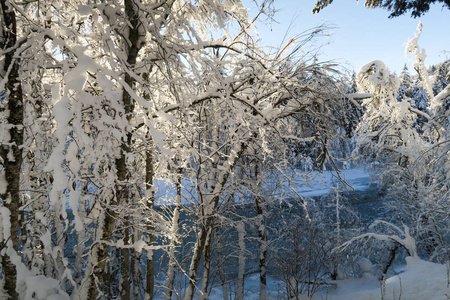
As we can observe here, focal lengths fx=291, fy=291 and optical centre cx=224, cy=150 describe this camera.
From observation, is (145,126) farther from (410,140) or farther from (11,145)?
(410,140)

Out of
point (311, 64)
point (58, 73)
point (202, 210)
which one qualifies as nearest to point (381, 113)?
point (311, 64)

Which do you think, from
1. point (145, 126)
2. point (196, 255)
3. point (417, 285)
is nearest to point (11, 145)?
point (145, 126)

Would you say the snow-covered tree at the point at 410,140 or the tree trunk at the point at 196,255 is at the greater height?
the snow-covered tree at the point at 410,140

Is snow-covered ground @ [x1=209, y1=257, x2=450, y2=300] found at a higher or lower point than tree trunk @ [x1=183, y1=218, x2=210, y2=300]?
lower

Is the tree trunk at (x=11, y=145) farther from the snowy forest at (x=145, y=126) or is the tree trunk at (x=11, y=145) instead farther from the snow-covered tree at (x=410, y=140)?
the snow-covered tree at (x=410, y=140)

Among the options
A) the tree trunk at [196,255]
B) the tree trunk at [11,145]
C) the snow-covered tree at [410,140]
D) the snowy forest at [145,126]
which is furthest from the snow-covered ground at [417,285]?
the tree trunk at [11,145]

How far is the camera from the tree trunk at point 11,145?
2.66m

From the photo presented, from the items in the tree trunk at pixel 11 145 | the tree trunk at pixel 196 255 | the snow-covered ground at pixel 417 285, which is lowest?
the snow-covered ground at pixel 417 285

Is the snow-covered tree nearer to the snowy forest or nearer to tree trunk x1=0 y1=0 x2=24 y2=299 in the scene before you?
the snowy forest

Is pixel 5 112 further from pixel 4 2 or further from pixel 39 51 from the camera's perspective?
pixel 4 2

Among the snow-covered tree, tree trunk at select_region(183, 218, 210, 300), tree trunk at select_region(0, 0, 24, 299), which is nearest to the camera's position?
tree trunk at select_region(0, 0, 24, 299)

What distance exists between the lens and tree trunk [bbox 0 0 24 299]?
105 inches

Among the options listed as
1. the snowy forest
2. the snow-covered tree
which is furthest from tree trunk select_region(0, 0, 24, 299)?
the snow-covered tree

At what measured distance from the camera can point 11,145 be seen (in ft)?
9.07
